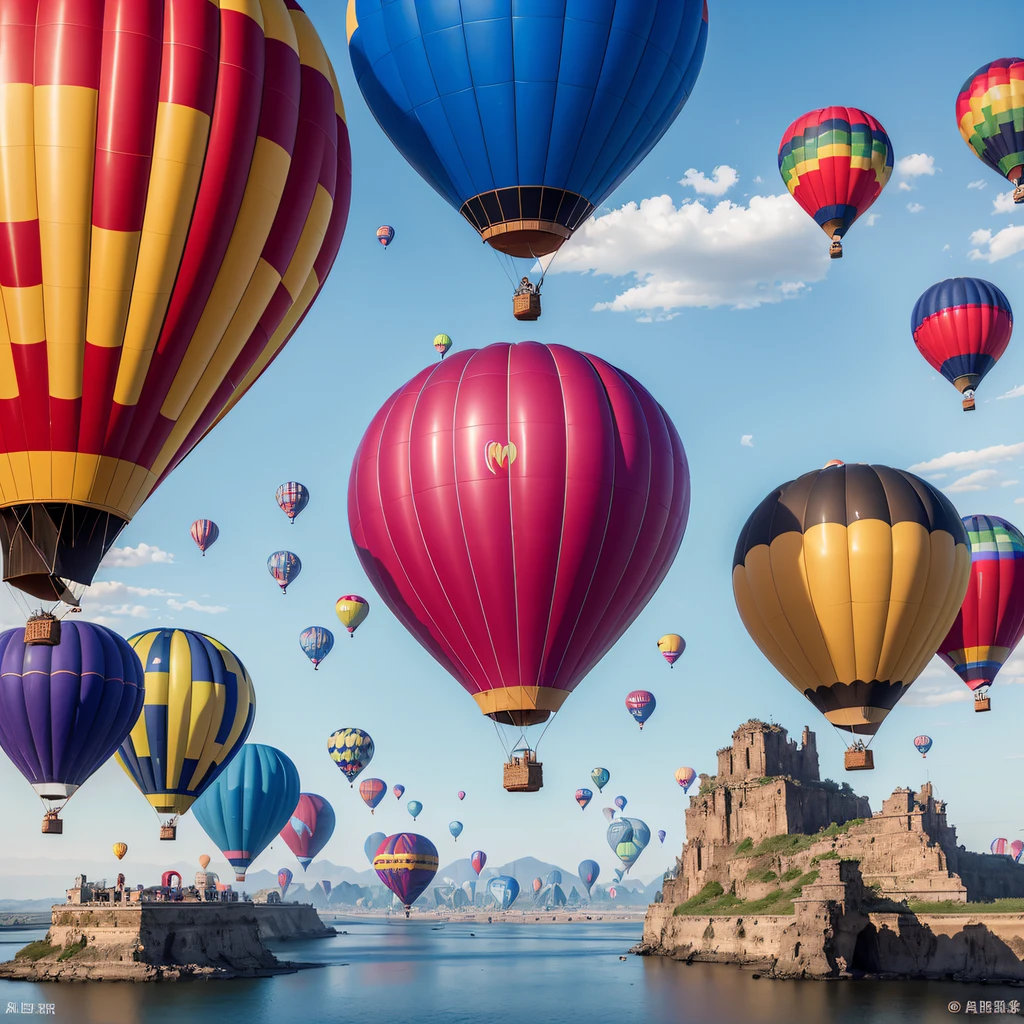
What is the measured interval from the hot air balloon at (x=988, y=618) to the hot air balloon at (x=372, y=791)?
74461 millimetres

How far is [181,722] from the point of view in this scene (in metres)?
49.2

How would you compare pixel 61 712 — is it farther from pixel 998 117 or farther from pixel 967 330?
pixel 998 117

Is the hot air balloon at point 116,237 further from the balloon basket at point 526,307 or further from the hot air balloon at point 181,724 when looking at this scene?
the hot air balloon at point 181,724

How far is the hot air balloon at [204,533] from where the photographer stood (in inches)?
2596

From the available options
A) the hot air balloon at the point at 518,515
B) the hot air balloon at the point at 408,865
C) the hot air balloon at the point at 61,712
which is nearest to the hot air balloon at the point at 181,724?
the hot air balloon at the point at 61,712

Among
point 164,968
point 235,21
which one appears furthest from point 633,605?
point 164,968

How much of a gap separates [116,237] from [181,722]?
3533cm

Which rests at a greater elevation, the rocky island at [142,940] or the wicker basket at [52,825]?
the wicker basket at [52,825]

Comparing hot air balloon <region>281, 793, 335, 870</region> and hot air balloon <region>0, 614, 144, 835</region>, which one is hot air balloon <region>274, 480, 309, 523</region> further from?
hot air balloon <region>281, 793, 335, 870</region>

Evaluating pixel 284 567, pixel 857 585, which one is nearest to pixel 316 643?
pixel 284 567

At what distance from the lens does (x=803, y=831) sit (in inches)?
2891

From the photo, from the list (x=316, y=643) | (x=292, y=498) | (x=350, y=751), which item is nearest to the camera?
(x=292, y=498)

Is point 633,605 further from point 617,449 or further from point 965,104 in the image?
point 965,104

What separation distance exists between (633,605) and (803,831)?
5368 centimetres
